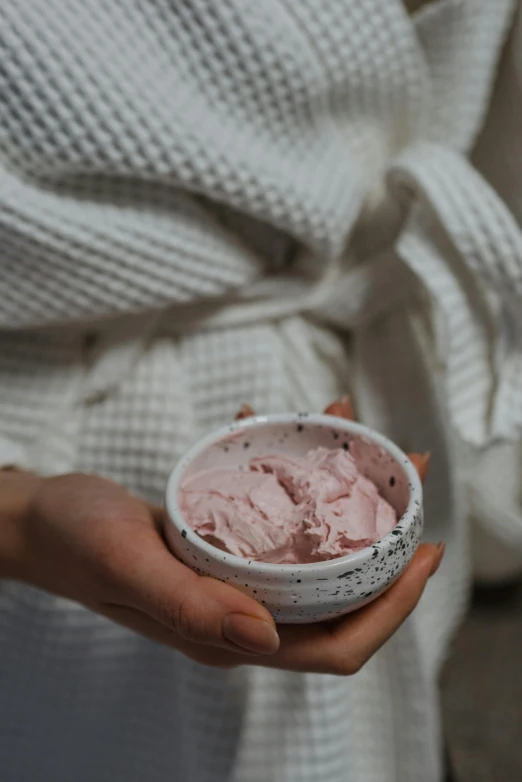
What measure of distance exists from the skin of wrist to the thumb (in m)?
0.11

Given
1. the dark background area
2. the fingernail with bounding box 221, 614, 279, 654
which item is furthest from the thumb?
the dark background area

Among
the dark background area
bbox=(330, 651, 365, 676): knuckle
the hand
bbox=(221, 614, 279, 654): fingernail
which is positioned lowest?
the dark background area

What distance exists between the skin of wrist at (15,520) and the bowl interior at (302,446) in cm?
13

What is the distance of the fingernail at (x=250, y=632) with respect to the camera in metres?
0.29

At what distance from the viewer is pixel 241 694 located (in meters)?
0.50

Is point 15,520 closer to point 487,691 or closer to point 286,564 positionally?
point 286,564

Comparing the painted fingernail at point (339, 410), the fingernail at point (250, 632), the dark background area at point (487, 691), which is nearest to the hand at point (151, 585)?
the fingernail at point (250, 632)

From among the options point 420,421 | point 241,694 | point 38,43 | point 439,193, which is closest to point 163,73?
point 38,43

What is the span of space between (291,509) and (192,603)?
0.07 meters

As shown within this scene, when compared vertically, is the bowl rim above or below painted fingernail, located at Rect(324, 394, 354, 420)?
above

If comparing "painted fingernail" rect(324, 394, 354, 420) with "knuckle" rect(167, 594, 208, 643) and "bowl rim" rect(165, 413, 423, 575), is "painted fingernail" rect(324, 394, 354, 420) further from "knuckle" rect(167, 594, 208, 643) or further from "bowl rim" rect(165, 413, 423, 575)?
"knuckle" rect(167, 594, 208, 643)

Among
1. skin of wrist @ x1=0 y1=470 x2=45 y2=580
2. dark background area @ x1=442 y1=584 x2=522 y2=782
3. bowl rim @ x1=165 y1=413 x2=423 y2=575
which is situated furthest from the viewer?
dark background area @ x1=442 y1=584 x2=522 y2=782

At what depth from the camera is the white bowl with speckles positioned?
29 cm

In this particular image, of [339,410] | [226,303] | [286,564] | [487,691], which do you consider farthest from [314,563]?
[487,691]
